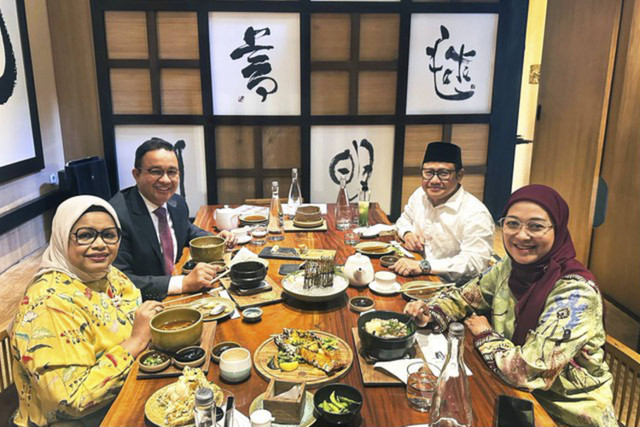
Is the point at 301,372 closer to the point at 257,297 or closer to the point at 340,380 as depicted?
the point at 340,380

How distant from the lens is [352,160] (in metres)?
4.45

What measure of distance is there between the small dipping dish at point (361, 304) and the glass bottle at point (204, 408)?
0.78 metres

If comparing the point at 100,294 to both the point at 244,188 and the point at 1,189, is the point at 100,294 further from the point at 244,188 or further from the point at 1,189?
the point at 244,188

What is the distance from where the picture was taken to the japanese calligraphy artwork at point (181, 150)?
13.9 ft

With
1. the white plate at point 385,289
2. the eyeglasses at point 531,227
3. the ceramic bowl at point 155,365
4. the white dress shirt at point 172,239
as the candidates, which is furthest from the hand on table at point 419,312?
the white dress shirt at point 172,239

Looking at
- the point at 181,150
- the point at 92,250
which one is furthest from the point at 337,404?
the point at 181,150

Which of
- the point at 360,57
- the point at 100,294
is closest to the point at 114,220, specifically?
the point at 100,294

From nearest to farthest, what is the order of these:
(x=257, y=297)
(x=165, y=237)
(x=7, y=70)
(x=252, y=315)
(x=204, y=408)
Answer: (x=204, y=408) < (x=252, y=315) < (x=257, y=297) < (x=165, y=237) < (x=7, y=70)

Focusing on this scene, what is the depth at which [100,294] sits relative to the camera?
58.7 inches

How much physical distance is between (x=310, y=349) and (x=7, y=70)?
10.7 feet

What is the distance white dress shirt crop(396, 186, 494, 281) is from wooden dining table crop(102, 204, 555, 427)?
1.84ft

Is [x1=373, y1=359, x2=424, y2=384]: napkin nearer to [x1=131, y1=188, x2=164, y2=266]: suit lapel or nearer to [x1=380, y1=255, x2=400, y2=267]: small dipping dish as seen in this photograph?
[x1=380, y1=255, x2=400, y2=267]: small dipping dish

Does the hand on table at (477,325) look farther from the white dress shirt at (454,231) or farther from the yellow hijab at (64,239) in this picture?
the yellow hijab at (64,239)

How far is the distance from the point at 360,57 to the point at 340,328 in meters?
3.25
